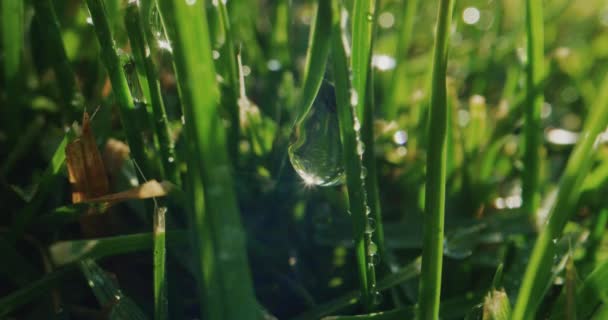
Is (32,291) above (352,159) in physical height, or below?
below

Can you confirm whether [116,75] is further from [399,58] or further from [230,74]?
[399,58]

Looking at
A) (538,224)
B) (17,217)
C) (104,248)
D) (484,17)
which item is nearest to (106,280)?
(104,248)

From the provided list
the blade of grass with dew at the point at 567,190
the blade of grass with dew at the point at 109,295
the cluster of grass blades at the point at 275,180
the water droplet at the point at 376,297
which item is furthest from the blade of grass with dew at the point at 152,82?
the blade of grass with dew at the point at 567,190

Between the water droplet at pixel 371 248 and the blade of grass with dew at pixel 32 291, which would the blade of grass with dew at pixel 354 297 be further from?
the blade of grass with dew at pixel 32 291

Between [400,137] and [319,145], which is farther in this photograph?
[400,137]

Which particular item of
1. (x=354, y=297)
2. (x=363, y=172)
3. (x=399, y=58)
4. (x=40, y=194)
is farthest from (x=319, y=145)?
(x=399, y=58)
